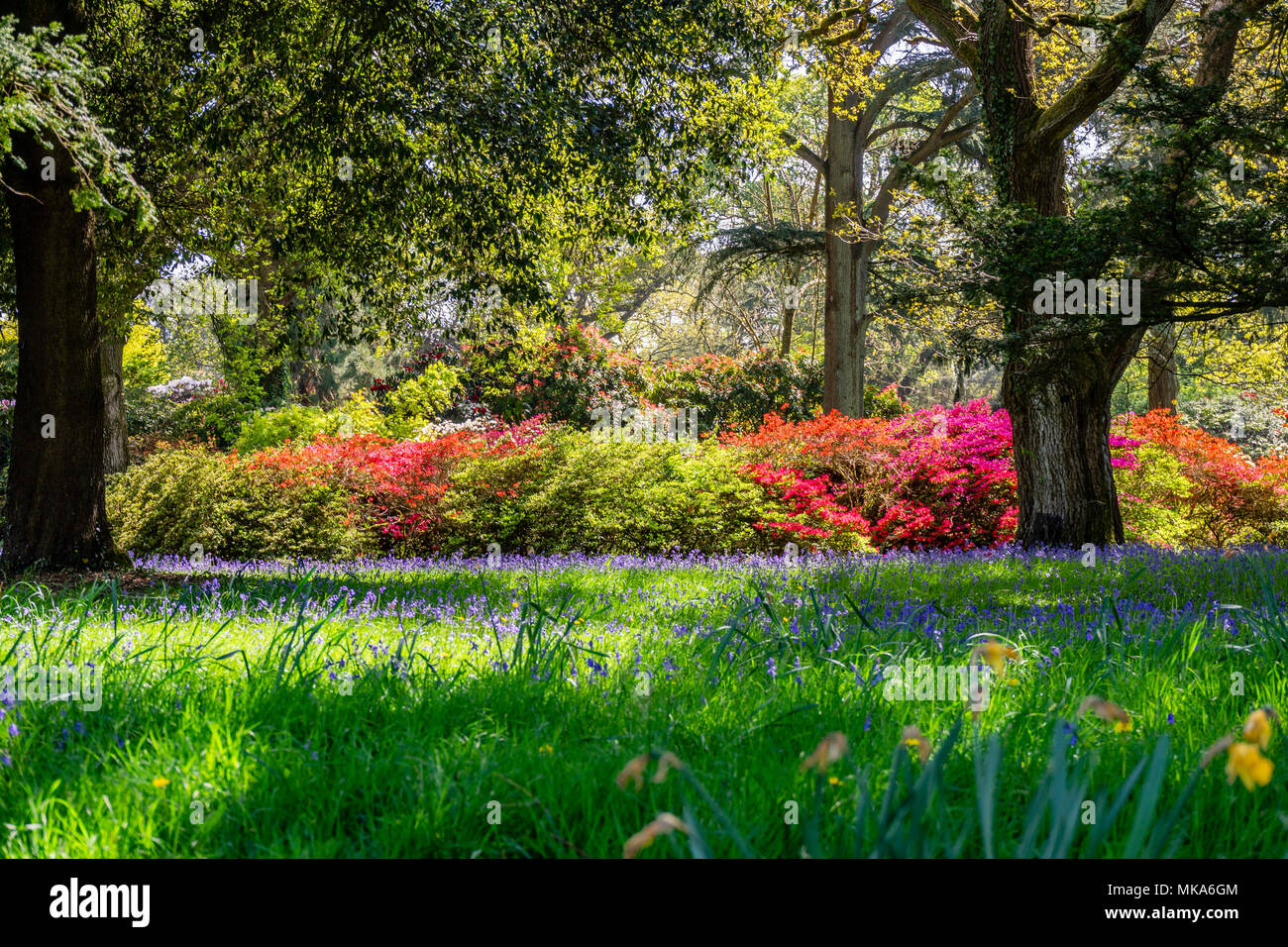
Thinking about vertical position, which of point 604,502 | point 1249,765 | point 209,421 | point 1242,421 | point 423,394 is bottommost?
point 1249,765

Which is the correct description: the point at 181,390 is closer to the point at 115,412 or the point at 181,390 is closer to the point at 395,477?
the point at 115,412

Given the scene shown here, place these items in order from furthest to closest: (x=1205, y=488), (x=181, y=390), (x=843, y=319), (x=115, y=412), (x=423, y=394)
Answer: (x=181, y=390), (x=843, y=319), (x=423, y=394), (x=115, y=412), (x=1205, y=488)

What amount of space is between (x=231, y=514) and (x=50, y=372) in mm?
3377

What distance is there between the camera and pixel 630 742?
2.10m

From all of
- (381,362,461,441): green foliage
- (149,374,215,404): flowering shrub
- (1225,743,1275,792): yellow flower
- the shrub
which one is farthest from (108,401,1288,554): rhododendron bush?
(149,374,215,404): flowering shrub

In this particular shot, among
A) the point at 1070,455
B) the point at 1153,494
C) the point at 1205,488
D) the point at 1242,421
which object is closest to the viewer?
the point at 1070,455

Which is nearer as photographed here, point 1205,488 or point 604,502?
point 604,502

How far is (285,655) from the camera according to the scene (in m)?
2.78

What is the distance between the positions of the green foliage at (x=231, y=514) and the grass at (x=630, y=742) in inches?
233

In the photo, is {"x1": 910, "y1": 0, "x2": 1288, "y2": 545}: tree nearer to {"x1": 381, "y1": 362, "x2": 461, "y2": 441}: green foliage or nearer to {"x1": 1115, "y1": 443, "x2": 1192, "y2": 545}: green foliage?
{"x1": 1115, "y1": 443, "x2": 1192, "y2": 545}: green foliage

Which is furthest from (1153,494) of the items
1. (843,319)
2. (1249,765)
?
(1249,765)

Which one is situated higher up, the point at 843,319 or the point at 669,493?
the point at 843,319

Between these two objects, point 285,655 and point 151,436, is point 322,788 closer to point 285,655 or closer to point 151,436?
point 285,655
